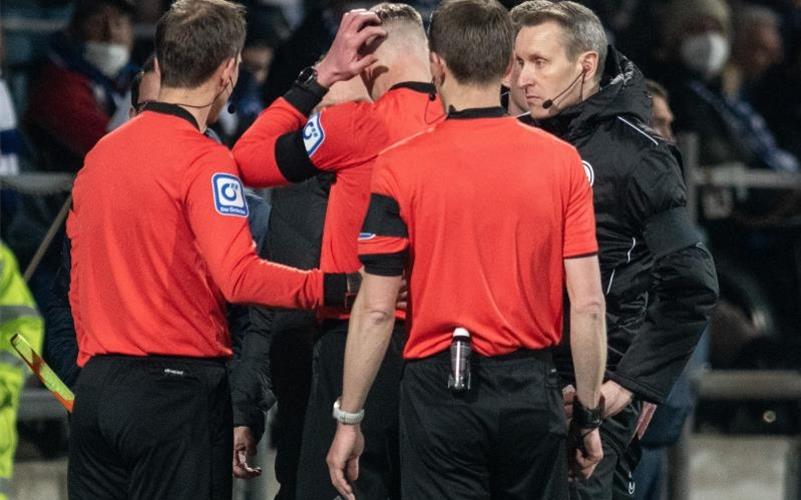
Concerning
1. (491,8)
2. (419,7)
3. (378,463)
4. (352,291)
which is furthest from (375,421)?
(419,7)

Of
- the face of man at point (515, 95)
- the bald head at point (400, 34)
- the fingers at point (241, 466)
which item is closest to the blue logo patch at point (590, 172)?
the face of man at point (515, 95)

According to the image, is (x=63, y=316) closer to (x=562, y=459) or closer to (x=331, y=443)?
(x=331, y=443)

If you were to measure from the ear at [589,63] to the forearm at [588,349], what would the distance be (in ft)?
2.97

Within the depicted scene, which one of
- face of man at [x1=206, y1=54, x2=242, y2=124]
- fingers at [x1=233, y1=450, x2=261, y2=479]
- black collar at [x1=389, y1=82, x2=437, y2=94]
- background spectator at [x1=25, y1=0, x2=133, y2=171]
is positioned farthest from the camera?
background spectator at [x1=25, y1=0, x2=133, y2=171]

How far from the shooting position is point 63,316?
555 centimetres

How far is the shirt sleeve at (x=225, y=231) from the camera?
4.61m

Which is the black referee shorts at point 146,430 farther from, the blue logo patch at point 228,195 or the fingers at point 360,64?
the fingers at point 360,64

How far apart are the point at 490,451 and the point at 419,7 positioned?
440cm

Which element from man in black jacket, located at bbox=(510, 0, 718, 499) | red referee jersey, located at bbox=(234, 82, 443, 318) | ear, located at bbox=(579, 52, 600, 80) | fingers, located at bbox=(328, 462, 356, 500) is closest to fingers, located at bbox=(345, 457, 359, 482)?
fingers, located at bbox=(328, 462, 356, 500)

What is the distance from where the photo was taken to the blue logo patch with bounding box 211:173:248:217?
4.61 meters

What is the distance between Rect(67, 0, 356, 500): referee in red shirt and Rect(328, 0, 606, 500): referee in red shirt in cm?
31

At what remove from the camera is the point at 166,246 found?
4.67m

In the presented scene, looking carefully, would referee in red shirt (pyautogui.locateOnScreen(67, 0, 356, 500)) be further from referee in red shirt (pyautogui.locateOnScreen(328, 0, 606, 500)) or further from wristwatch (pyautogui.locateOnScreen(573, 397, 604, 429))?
wristwatch (pyautogui.locateOnScreen(573, 397, 604, 429))

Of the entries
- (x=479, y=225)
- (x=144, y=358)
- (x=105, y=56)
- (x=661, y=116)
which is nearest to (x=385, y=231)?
(x=479, y=225)
